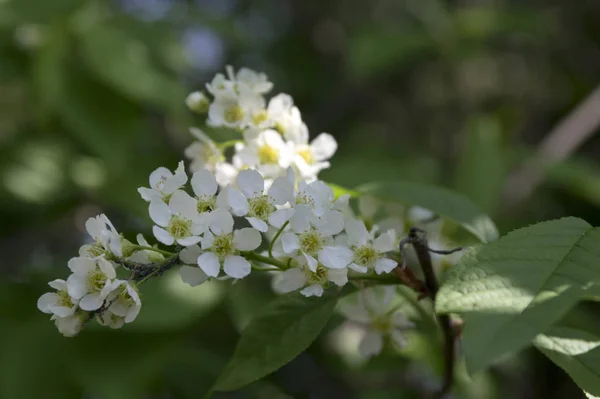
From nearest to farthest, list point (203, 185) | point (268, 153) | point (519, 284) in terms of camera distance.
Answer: point (519, 284), point (203, 185), point (268, 153)

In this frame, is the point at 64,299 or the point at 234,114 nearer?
the point at 64,299

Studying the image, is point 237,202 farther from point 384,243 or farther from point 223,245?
point 384,243

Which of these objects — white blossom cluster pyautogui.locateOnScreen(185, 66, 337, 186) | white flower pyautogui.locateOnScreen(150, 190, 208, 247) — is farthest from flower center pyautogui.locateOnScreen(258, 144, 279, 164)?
white flower pyautogui.locateOnScreen(150, 190, 208, 247)

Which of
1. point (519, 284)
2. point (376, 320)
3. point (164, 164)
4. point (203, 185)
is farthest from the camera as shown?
point (164, 164)

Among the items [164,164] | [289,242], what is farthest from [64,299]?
[164,164]

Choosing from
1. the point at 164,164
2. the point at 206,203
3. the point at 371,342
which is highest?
the point at 206,203

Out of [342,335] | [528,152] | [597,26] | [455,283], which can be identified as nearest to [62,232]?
[342,335]

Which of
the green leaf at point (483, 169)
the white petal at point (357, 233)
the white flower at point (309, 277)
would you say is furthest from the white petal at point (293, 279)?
the green leaf at point (483, 169)
